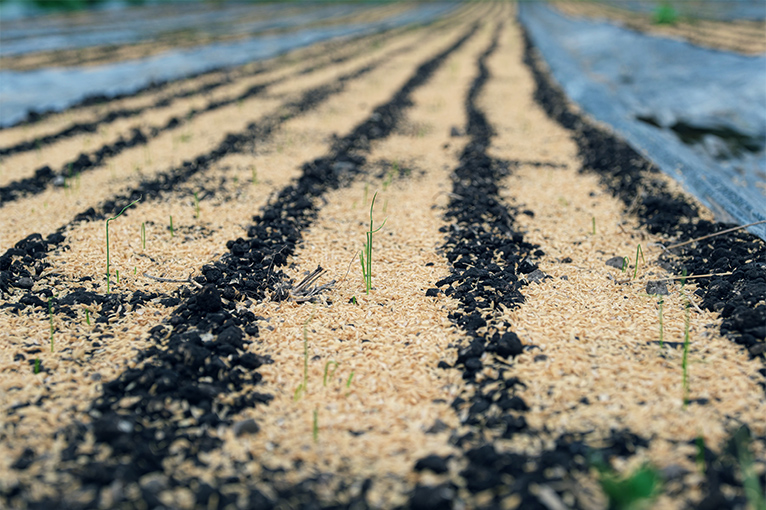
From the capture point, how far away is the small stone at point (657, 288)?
8.80ft

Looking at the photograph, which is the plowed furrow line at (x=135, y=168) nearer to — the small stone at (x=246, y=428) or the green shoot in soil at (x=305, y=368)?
the green shoot in soil at (x=305, y=368)

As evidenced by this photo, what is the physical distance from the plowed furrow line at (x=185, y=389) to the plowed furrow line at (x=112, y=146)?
210 centimetres

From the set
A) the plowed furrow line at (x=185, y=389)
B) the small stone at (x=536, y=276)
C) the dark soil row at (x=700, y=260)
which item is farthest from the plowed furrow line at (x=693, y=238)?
the plowed furrow line at (x=185, y=389)

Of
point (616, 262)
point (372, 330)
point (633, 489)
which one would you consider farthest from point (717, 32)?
point (633, 489)

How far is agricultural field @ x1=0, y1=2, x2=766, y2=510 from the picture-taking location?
1631 mm

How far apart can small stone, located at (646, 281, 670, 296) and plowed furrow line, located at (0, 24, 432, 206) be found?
409cm

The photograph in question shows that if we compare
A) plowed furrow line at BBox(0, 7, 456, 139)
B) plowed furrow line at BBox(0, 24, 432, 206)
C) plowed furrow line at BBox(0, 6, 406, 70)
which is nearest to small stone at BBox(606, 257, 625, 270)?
plowed furrow line at BBox(0, 24, 432, 206)

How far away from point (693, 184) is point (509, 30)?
14003mm

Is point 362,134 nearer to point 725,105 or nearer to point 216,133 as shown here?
point 216,133

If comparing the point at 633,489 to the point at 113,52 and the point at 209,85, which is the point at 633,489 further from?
the point at 113,52

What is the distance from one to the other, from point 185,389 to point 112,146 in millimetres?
3945

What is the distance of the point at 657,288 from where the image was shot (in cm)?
271

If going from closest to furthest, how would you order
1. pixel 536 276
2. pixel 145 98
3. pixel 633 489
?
pixel 633 489, pixel 536 276, pixel 145 98

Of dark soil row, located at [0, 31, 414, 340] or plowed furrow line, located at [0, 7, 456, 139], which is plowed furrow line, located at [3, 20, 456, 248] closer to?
Result: dark soil row, located at [0, 31, 414, 340]
